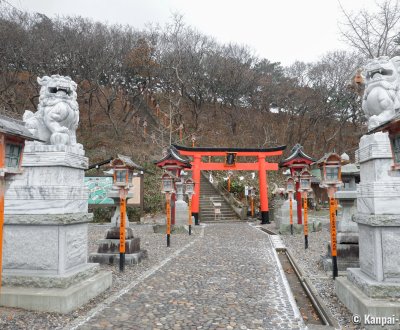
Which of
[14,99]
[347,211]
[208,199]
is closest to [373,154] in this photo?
[347,211]

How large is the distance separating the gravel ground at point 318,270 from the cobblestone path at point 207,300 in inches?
24.1

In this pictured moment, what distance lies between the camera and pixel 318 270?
25.6 ft

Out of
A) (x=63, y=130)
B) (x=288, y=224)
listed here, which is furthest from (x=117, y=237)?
(x=288, y=224)

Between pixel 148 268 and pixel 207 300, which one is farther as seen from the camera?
pixel 148 268

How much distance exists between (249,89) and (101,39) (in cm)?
1720

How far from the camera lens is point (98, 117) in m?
36.3

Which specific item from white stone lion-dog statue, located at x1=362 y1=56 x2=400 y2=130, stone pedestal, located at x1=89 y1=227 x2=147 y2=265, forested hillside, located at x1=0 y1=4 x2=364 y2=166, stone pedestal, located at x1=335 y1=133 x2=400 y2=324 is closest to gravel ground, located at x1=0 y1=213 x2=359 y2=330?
stone pedestal, located at x1=89 y1=227 x2=147 y2=265

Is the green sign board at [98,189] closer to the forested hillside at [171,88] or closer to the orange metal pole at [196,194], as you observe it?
the orange metal pole at [196,194]

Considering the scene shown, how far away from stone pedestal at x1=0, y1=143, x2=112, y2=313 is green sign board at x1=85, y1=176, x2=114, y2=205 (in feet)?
53.7

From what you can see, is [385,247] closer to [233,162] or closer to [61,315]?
[61,315]

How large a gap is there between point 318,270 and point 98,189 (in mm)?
16607

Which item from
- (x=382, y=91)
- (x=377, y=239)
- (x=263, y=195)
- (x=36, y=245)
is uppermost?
Answer: (x=382, y=91)

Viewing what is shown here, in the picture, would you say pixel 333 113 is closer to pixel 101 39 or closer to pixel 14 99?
pixel 101 39

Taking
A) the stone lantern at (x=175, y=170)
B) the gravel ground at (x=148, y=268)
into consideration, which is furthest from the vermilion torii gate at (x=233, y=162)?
→ the gravel ground at (x=148, y=268)
